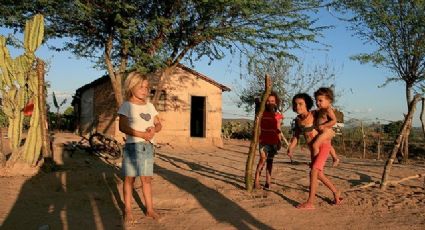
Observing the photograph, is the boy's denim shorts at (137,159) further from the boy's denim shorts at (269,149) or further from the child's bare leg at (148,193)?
the boy's denim shorts at (269,149)

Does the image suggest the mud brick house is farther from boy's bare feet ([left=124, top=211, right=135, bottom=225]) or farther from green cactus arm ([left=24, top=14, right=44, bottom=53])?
boy's bare feet ([left=124, top=211, right=135, bottom=225])

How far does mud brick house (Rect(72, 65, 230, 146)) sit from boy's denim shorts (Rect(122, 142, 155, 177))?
12.5 metres

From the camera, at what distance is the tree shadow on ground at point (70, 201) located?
5.06 meters

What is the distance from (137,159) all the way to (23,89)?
12.7 feet

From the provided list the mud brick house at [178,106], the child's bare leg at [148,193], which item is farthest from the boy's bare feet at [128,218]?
the mud brick house at [178,106]

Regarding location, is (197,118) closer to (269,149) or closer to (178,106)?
(178,106)

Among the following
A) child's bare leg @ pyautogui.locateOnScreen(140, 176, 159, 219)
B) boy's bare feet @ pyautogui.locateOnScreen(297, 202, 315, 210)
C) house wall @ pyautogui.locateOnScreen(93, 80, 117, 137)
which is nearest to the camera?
child's bare leg @ pyautogui.locateOnScreen(140, 176, 159, 219)

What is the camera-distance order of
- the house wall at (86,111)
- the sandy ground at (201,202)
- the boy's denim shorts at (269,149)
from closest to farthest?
the sandy ground at (201,202)
the boy's denim shorts at (269,149)
the house wall at (86,111)

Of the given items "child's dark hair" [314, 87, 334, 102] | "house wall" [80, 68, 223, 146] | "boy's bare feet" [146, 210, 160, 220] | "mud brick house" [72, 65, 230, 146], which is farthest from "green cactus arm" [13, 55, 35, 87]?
"house wall" [80, 68, 223, 146]

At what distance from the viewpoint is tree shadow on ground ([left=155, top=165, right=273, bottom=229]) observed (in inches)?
200

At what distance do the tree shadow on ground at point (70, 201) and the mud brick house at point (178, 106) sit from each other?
915 cm

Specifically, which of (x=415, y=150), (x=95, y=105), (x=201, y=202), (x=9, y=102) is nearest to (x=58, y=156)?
(x=9, y=102)

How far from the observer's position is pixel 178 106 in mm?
18422

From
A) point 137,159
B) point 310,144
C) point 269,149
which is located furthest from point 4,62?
point 310,144
